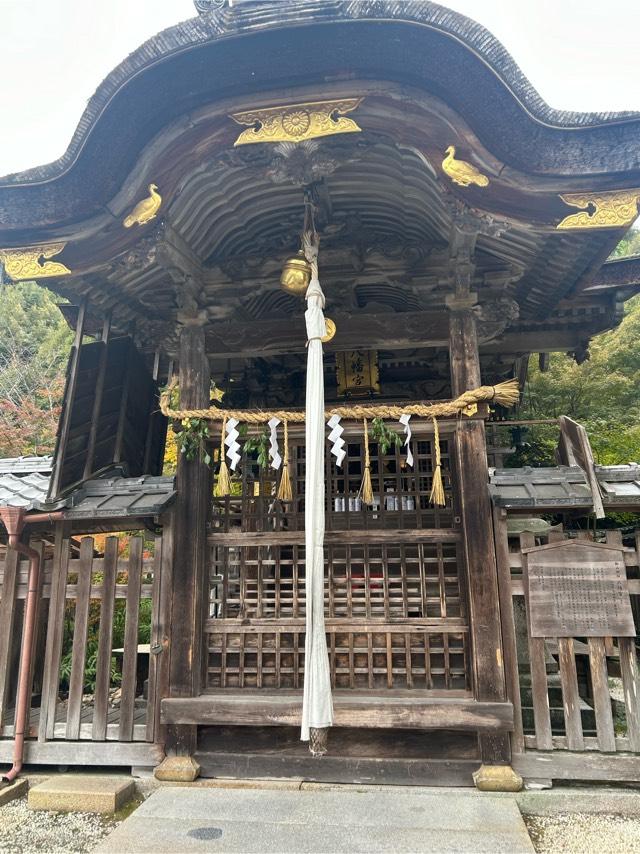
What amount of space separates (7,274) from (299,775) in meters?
5.15

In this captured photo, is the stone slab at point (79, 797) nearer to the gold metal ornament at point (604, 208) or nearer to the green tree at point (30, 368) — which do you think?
the gold metal ornament at point (604, 208)

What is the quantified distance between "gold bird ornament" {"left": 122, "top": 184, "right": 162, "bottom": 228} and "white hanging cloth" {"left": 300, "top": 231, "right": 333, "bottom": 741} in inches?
66.5

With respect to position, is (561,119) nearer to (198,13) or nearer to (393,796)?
(198,13)

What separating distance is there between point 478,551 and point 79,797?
3821mm

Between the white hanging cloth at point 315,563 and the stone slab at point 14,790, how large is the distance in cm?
273

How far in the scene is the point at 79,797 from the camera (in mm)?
4371

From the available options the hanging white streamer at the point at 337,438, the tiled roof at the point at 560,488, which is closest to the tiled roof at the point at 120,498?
the hanging white streamer at the point at 337,438

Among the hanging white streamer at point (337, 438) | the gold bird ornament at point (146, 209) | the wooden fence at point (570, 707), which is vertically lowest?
the wooden fence at point (570, 707)

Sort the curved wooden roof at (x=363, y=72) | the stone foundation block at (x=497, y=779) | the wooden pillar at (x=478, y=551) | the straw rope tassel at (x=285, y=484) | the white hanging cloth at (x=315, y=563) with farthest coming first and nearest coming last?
the straw rope tassel at (x=285, y=484), the wooden pillar at (x=478, y=551), the stone foundation block at (x=497, y=779), the curved wooden roof at (x=363, y=72), the white hanging cloth at (x=315, y=563)

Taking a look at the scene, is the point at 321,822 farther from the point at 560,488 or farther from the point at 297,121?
the point at 297,121

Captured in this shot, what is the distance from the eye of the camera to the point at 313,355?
4.39 meters

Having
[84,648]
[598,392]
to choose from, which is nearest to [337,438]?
[84,648]

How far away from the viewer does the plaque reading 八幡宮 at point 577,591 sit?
4559mm

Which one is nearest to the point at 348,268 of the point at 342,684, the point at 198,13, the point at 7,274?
the point at 198,13
